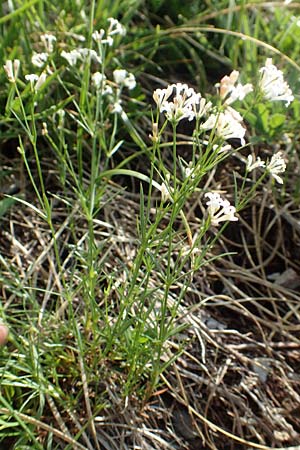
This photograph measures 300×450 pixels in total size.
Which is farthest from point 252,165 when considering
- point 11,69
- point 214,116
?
point 11,69

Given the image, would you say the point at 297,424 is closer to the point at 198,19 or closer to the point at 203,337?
the point at 203,337

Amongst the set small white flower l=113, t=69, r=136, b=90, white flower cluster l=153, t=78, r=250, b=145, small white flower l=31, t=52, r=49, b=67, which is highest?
small white flower l=31, t=52, r=49, b=67

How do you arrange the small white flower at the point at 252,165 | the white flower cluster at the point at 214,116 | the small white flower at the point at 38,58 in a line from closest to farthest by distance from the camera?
the white flower cluster at the point at 214,116
the small white flower at the point at 252,165
the small white flower at the point at 38,58

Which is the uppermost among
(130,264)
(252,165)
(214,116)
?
(214,116)

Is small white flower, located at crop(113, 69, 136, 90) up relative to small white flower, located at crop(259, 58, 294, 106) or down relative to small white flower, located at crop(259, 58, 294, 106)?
down

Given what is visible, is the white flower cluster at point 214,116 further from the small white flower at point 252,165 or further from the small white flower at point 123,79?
the small white flower at point 123,79

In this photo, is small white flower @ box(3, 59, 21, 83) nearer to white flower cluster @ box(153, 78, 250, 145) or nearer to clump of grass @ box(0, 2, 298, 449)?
clump of grass @ box(0, 2, 298, 449)

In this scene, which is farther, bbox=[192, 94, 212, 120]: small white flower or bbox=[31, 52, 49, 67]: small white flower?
bbox=[31, 52, 49, 67]: small white flower

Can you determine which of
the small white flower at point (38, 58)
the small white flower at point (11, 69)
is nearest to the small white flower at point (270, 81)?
the small white flower at point (11, 69)

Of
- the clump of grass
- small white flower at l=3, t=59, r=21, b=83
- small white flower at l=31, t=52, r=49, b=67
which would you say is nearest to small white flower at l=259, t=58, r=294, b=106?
the clump of grass

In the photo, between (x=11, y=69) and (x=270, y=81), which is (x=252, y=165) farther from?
(x=11, y=69)
